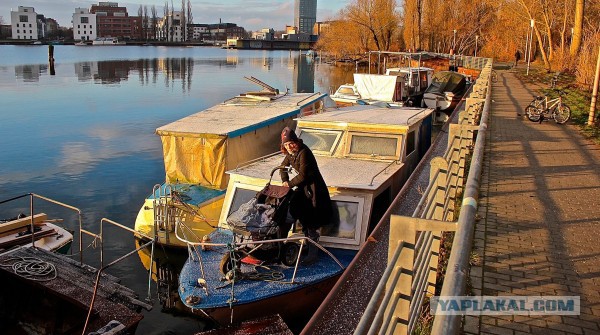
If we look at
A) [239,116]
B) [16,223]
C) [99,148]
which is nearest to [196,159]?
[239,116]

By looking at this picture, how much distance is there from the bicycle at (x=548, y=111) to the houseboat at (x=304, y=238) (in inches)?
288

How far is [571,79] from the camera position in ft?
106

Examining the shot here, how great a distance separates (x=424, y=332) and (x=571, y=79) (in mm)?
31780

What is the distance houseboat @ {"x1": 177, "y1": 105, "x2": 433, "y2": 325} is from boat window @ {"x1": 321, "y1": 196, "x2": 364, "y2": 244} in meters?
0.02

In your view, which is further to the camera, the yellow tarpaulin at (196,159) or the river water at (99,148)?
the river water at (99,148)

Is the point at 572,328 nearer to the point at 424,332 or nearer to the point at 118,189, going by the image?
the point at 424,332

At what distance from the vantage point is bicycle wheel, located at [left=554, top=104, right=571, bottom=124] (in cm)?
1775

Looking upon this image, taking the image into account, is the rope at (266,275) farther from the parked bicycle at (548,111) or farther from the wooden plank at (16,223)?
the parked bicycle at (548,111)

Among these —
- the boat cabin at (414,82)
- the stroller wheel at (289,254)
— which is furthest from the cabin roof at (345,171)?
the boat cabin at (414,82)

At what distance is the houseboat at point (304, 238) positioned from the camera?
27.6 feet

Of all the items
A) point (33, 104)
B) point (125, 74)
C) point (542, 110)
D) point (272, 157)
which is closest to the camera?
point (272, 157)

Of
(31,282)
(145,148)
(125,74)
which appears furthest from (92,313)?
(125,74)

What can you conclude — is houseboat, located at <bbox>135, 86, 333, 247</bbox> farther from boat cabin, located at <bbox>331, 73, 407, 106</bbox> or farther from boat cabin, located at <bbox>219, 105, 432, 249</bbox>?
boat cabin, located at <bbox>331, 73, 407, 106</bbox>

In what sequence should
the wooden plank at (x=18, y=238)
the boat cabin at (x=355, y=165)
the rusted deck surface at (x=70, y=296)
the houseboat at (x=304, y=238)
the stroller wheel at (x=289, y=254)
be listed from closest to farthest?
the houseboat at (x=304, y=238), the rusted deck surface at (x=70, y=296), the stroller wheel at (x=289, y=254), the boat cabin at (x=355, y=165), the wooden plank at (x=18, y=238)
